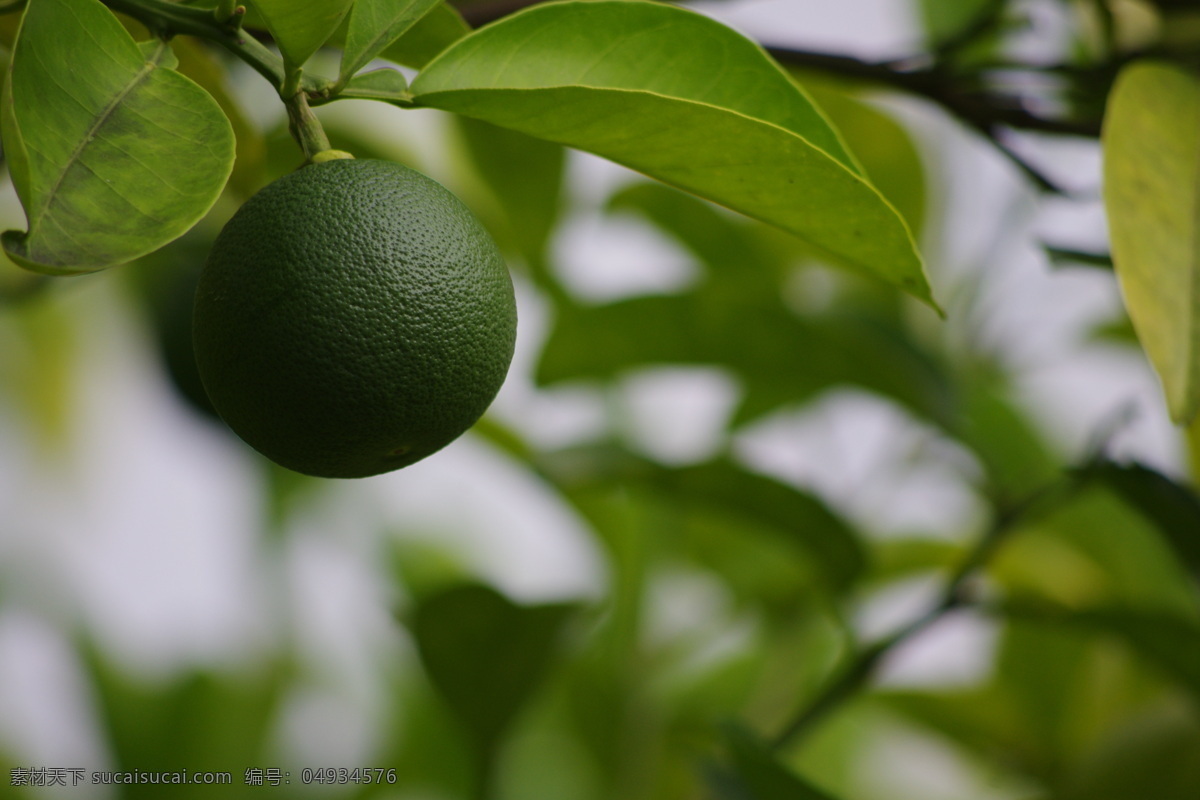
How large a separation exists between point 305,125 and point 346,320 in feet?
0.38

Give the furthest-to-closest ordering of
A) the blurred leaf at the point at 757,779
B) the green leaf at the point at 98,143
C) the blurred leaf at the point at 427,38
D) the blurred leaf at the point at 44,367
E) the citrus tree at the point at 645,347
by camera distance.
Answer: the blurred leaf at the point at 44,367
the blurred leaf at the point at 757,779
the blurred leaf at the point at 427,38
the citrus tree at the point at 645,347
the green leaf at the point at 98,143

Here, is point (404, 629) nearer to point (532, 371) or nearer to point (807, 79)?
point (532, 371)

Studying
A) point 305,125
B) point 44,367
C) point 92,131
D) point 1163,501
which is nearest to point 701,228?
point 1163,501

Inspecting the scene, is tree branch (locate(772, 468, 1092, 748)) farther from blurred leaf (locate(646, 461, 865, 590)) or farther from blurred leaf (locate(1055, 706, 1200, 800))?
blurred leaf (locate(1055, 706, 1200, 800))

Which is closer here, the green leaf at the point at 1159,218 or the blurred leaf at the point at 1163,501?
the green leaf at the point at 1159,218

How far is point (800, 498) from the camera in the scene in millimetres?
1098

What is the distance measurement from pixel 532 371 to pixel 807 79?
1.54 ft

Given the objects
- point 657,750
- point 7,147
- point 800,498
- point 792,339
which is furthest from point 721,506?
point 7,147

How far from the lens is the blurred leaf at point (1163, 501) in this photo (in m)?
0.91

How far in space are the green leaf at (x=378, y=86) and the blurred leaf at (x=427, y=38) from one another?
9 centimetres

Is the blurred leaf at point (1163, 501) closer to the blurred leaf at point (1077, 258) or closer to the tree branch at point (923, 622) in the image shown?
the tree branch at point (923, 622)

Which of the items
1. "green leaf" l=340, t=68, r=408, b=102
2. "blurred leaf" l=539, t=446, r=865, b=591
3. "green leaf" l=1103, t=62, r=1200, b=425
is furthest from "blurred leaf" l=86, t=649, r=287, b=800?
"green leaf" l=1103, t=62, r=1200, b=425

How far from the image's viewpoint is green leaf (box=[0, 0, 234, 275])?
0.44m

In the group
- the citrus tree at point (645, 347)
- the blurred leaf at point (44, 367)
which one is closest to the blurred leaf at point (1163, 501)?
the citrus tree at point (645, 347)
